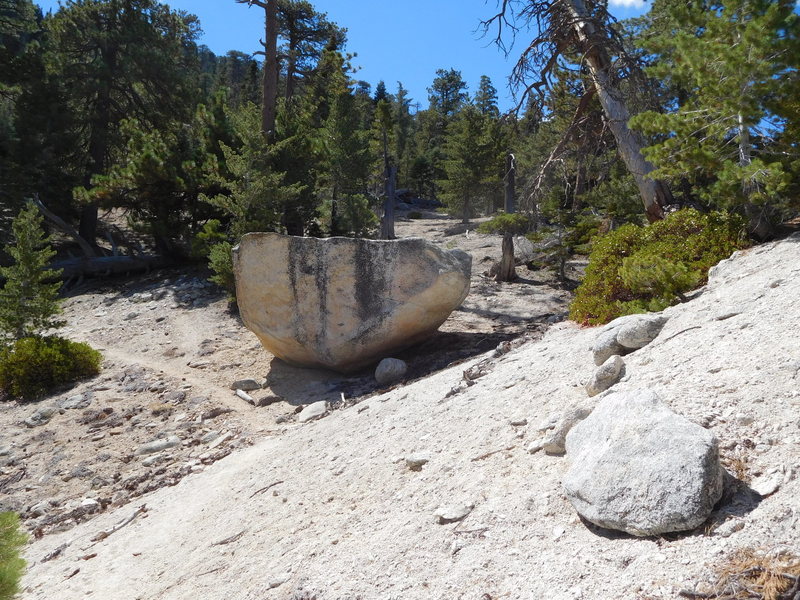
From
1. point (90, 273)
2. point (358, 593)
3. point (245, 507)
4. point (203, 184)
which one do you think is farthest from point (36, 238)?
point (358, 593)

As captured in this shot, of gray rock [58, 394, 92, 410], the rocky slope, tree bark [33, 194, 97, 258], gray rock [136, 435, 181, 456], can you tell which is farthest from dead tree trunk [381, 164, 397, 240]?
the rocky slope

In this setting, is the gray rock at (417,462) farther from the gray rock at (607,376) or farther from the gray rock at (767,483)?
the gray rock at (767,483)

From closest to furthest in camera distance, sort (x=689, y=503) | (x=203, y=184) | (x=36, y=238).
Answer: (x=689, y=503)
(x=36, y=238)
(x=203, y=184)

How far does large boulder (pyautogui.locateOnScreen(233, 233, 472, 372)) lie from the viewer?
1098 centimetres

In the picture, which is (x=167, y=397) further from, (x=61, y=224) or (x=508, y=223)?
(x=61, y=224)

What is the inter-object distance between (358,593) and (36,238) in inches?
513

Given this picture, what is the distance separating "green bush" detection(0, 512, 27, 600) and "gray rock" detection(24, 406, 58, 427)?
767 cm

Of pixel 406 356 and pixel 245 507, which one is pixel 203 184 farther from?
pixel 245 507

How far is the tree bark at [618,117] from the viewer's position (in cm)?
1209

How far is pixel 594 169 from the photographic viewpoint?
20.7 metres

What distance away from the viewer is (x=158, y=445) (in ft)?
30.9

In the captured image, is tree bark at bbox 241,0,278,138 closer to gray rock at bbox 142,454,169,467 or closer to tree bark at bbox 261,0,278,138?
tree bark at bbox 261,0,278,138

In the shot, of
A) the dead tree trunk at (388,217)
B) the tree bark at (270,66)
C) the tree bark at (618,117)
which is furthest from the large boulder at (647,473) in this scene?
the dead tree trunk at (388,217)

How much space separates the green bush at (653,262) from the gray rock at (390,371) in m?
3.06
